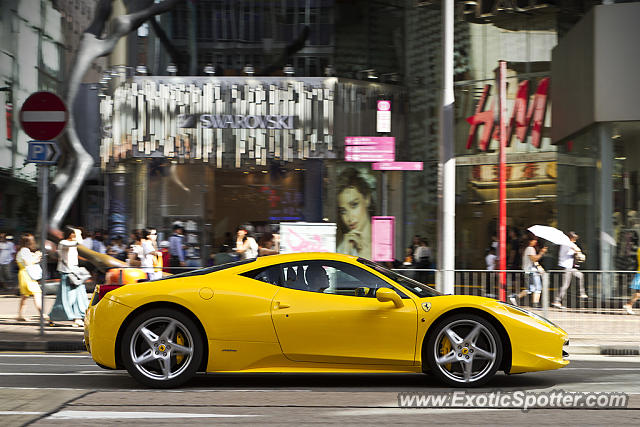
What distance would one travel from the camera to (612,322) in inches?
471

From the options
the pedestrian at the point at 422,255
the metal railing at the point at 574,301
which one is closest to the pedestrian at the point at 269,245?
the metal railing at the point at 574,301

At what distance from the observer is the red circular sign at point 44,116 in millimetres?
11891

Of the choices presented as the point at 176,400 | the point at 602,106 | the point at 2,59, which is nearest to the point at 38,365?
the point at 176,400

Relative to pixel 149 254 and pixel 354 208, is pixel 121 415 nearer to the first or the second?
pixel 149 254

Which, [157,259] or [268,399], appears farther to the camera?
[157,259]

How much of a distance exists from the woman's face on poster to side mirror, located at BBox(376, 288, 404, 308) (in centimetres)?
1618

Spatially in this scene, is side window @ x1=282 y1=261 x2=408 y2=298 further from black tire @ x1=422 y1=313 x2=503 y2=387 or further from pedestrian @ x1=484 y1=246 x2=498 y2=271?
pedestrian @ x1=484 y1=246 x2=498 y2=271

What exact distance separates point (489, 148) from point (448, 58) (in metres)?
11.3

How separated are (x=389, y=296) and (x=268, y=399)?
132cm

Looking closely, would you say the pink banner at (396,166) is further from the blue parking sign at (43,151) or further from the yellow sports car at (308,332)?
the yellow sports car at (308,332)

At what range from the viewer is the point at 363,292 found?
294 inches

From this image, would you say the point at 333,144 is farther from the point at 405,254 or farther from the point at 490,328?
the point at 490,328

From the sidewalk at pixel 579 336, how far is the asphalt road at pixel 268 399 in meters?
2.29

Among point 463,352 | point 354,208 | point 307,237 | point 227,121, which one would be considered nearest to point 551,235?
point 307,237
